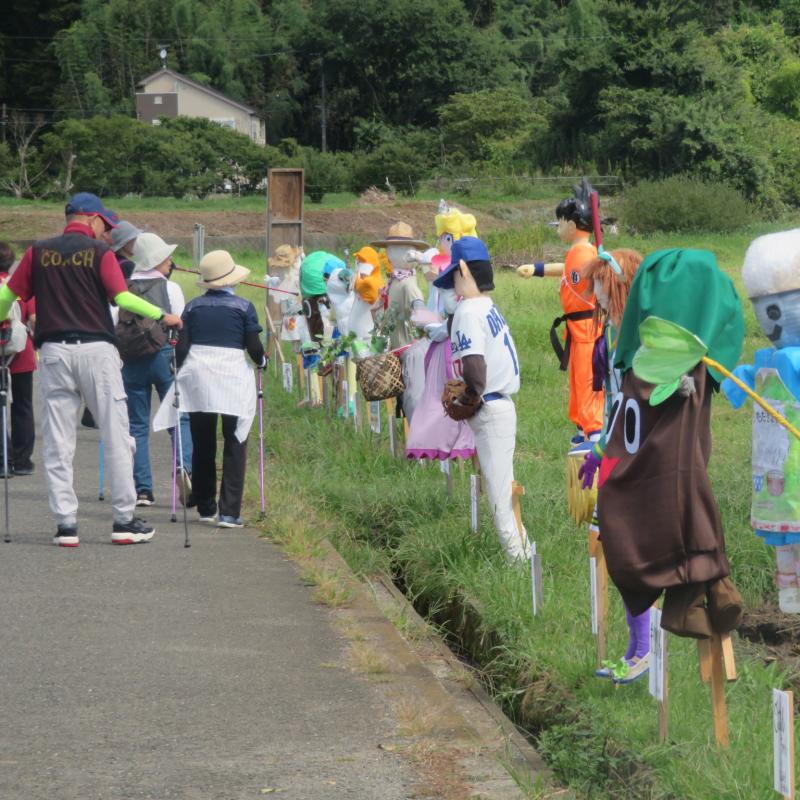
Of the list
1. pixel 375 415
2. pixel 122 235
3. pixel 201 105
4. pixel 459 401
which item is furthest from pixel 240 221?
pixel 459 401

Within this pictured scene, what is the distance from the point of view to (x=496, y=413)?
307 inches

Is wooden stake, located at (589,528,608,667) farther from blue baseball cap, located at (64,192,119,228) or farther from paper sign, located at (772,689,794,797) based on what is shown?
blue baseball cap, located at (64,192,119,228)

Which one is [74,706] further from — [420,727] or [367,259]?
[367,259]

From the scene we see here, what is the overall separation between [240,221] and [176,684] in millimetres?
45449

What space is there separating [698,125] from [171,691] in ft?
148

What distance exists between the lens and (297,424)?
1373 centimetres

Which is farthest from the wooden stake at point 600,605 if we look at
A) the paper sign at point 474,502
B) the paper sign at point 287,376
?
the paper sign at point 287,376

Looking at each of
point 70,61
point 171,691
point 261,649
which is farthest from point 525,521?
point 70,61

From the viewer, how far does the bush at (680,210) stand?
137 ft

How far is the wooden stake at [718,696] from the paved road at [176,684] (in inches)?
42.7

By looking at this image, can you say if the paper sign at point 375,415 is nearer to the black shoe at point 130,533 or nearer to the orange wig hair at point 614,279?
the black shoe at point 130,533

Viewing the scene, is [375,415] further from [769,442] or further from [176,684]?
[769,442]

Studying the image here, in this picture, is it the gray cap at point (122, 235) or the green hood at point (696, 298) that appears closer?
the green hood at point (696, 298)

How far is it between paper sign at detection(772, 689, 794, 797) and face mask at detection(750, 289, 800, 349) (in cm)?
184
